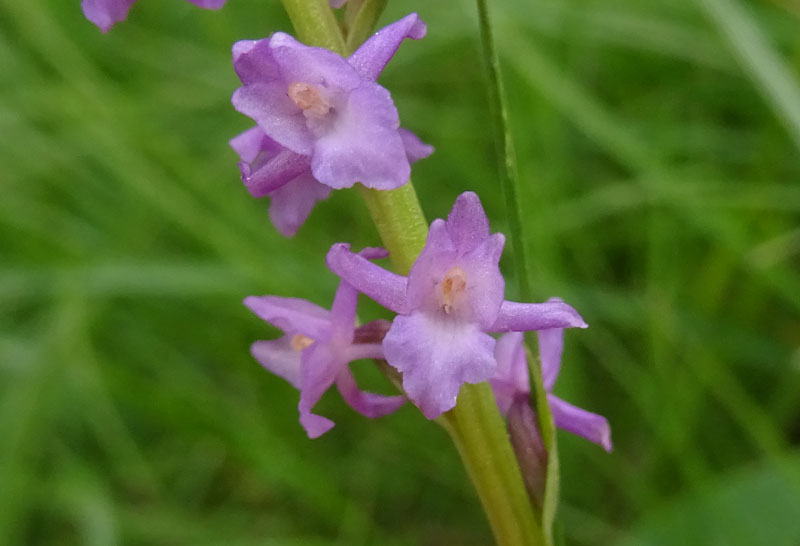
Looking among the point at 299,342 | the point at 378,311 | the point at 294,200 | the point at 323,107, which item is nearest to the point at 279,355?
the point at 299,342

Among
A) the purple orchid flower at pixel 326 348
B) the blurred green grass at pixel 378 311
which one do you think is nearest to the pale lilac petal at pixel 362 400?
the purple orchid flower at pixel 326 348

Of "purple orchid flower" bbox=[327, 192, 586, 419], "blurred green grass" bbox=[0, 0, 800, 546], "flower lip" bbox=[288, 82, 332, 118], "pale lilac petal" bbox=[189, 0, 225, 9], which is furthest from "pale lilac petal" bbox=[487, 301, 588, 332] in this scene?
"blurred green grass" bbox=[0, 0, 800, 546]

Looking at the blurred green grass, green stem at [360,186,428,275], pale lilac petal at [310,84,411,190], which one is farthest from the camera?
the blurred green grass

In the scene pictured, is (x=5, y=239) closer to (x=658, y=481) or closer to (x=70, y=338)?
(x=70, y=338)

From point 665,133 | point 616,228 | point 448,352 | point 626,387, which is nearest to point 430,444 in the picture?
point 626,387

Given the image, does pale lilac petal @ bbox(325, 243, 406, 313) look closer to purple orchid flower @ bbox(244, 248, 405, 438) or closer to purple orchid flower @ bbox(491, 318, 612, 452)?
purple orchid flower @ bbox(244, 248, 405, 438)

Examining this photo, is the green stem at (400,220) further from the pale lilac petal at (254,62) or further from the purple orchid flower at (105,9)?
the purple orchid flower at (105,9)

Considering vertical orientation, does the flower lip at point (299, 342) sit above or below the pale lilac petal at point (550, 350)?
below
